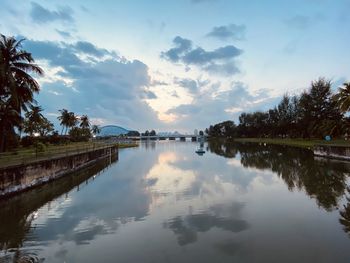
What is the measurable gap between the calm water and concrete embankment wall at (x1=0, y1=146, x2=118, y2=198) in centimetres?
101

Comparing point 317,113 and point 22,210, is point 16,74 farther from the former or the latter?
point 317,113

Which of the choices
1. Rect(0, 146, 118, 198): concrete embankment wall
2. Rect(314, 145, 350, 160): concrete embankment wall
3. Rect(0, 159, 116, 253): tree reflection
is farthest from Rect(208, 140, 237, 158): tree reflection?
Rect(0, 159, 116, 253): tree reflection

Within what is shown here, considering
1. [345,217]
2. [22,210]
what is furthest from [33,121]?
[345,217]

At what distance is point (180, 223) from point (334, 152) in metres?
39.0

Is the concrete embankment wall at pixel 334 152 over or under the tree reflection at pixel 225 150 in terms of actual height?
over

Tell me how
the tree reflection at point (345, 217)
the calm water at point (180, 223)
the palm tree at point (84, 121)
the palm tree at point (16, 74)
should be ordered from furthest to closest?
the palm tree at point (84, 121)
the palm tree at point (16, 74)
the tree reflection at point (345, 217)
the calm water at point (180, 223)

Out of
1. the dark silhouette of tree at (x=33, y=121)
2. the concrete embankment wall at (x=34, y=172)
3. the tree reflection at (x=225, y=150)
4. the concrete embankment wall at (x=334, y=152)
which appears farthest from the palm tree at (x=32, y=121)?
the concrete embankment wall at (x=334, y=152)

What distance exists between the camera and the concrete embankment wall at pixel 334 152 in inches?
1689

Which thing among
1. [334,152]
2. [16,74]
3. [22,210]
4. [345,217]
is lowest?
[22,210]

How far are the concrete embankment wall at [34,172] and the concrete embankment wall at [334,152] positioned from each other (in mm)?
35726

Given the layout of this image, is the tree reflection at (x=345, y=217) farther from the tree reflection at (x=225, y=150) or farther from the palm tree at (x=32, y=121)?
the palm tree at (x=32, y=121)

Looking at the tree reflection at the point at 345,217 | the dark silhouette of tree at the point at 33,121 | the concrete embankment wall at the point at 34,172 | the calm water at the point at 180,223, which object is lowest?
the calm water at the point at 180,223

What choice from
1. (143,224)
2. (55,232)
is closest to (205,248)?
(143,224)

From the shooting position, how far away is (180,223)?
602 inches
